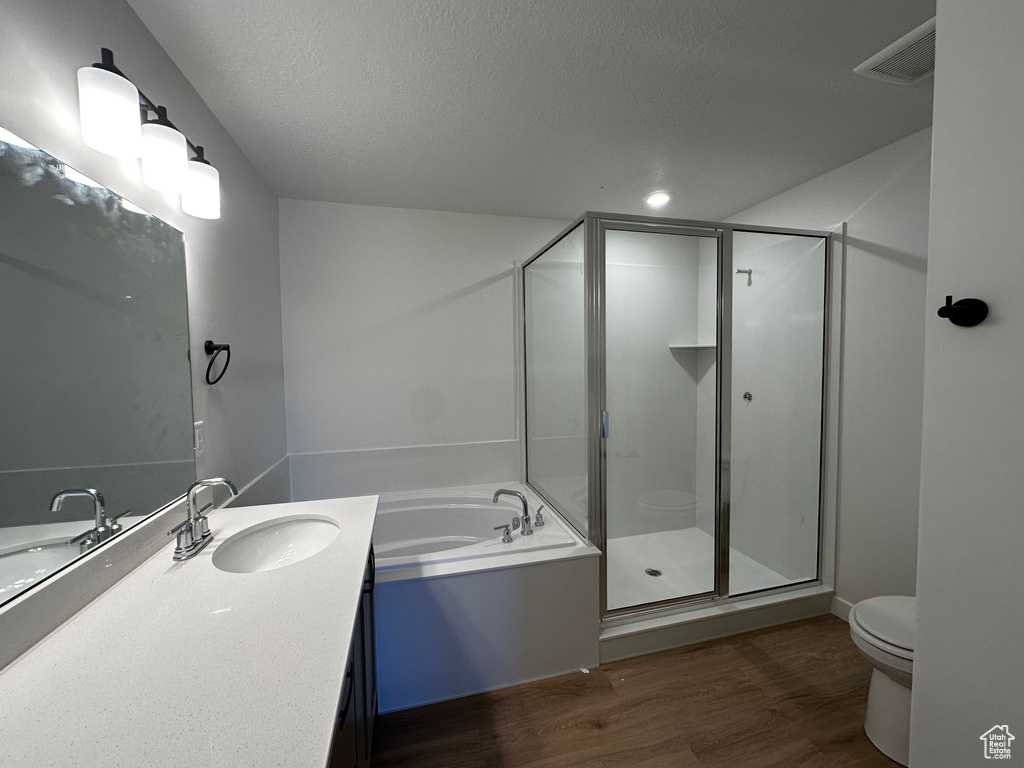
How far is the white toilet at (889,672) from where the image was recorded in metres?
1.45

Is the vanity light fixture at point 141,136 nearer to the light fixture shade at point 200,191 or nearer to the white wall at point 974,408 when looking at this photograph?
the light fixture shade at point 200,191

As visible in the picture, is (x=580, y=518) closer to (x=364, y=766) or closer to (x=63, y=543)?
(x=364, y=766)

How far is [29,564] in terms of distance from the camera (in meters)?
0.84

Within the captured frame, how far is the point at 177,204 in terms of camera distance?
1488mm

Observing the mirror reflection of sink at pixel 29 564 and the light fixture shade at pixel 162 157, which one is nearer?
the mirror reflection of sink at pixel 29 564

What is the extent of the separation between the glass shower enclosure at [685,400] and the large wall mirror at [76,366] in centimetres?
165

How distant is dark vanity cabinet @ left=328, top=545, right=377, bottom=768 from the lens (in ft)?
2.93

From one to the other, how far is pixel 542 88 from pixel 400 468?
93.0 inches

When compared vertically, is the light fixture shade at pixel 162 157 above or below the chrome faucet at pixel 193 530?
above

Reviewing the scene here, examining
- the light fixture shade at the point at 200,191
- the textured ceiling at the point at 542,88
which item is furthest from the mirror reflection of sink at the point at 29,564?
the textured ceiling at the point at 542,88

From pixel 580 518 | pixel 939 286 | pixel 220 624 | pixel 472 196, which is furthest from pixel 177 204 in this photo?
pixel 939 286

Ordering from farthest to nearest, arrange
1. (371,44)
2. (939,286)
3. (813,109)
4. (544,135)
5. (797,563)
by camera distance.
Result: (797,563), (544,135), (813,109), (371,44), (939,286)

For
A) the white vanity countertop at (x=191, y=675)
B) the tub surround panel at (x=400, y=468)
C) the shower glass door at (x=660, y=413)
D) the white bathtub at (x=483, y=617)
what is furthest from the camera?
the tub surround panel at (x=400, y=468)

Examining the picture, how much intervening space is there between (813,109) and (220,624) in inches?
106
